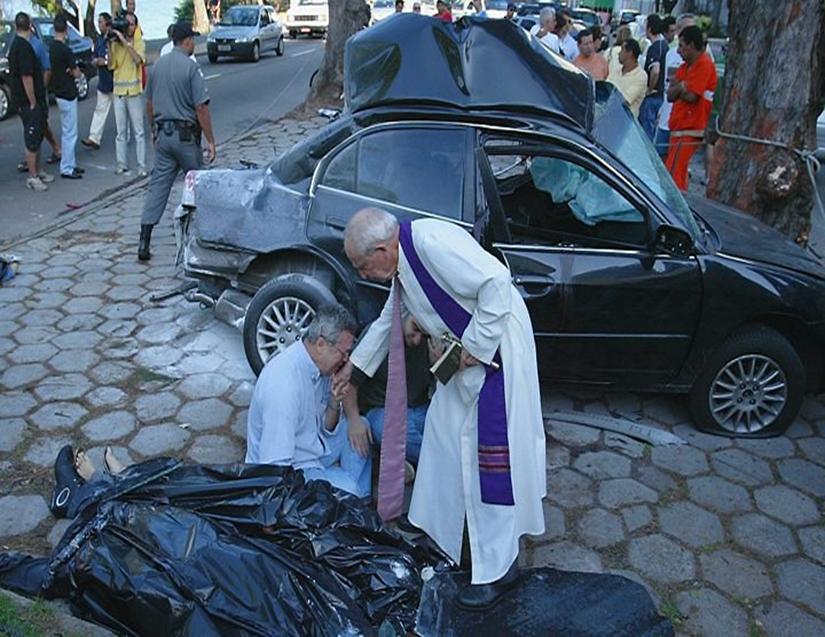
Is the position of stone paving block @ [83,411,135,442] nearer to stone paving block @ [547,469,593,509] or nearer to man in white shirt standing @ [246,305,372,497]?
man in white shirt standing @ [246,305,372,497]

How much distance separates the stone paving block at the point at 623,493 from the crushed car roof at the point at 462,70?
2031 mm

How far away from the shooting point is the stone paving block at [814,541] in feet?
12.5

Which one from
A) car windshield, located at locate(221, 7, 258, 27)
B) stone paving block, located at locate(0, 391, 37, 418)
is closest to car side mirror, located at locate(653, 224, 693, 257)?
stone paving block, located at locate(0, 391, 37, 418)

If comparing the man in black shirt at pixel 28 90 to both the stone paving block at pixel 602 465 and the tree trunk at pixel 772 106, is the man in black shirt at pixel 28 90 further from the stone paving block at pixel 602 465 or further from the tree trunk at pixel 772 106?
the stone paving block at pixel 602 465

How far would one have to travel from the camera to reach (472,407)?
3.12 m

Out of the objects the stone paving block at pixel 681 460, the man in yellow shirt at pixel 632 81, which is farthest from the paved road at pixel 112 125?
the stone paving block at pixel 681 460

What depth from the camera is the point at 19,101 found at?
8.95 meters

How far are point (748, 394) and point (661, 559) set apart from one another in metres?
1.39

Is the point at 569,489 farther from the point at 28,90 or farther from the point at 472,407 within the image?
the point at 28,90

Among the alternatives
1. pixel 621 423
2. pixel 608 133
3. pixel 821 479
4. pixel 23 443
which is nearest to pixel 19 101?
pixel 23 443

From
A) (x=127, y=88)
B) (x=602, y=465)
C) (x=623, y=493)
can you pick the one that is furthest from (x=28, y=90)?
(x=623, y=493)

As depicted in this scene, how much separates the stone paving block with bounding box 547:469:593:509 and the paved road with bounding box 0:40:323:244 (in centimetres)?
597

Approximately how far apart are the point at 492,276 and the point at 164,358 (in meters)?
3.15

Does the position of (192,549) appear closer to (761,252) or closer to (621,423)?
(621,423)
